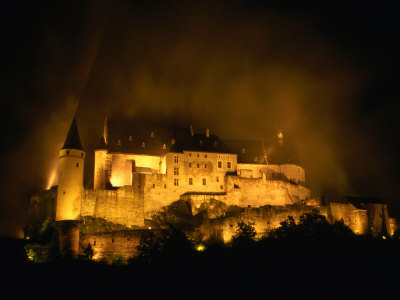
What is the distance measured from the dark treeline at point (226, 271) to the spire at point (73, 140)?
1344 centimetres

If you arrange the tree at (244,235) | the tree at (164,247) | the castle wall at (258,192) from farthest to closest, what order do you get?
the castle wall at (258,192)
the tree at (244,235)
the tree at (164,247)

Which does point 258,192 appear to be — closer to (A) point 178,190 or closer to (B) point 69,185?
(A) point 178,190

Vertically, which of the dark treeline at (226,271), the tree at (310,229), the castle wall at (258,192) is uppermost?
the castle wall at (258,192)

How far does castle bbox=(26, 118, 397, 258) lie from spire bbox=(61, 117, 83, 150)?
129mm

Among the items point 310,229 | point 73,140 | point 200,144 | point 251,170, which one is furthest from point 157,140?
point 310,229

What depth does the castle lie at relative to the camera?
6631cm

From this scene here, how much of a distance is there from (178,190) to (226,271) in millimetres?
22573

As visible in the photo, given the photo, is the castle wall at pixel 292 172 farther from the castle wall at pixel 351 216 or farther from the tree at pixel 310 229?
the tree at pixel 310 229

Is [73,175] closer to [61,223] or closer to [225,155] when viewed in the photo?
[61,223]

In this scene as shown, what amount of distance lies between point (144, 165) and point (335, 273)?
32.8 meters

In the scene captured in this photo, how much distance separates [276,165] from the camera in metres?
86.8

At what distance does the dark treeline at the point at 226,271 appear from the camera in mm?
52531

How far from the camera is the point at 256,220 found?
226 ft

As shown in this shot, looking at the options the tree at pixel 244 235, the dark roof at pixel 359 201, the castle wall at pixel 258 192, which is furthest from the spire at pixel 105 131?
the dark roof at pixel 359 201
